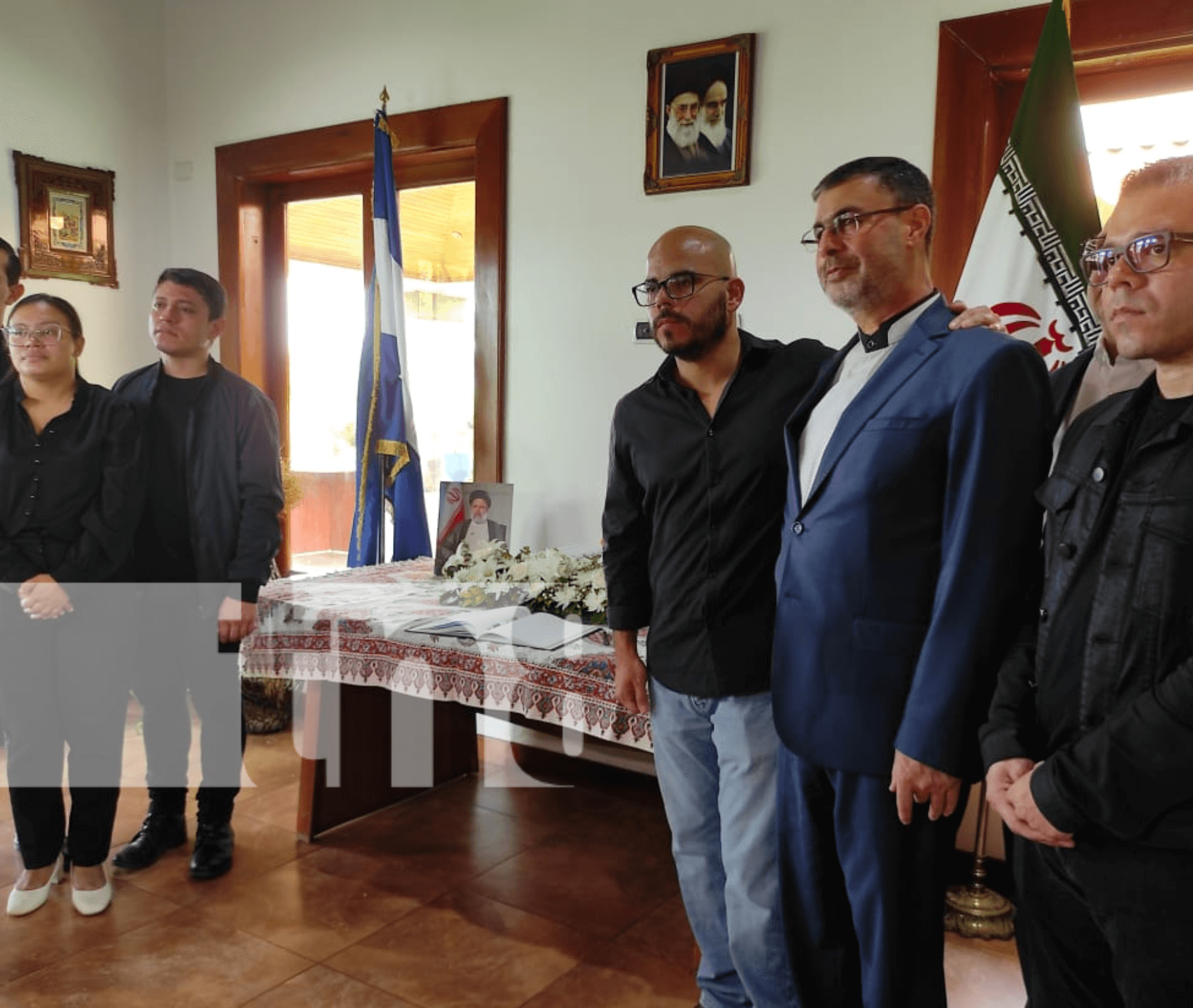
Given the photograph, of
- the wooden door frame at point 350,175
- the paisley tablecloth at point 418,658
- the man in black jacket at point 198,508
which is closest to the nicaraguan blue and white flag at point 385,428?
the wooden door frame at point 350,175

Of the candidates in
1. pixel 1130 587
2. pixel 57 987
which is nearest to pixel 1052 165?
pixel 1130 587

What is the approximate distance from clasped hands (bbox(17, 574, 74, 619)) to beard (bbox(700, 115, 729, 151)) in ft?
7.32

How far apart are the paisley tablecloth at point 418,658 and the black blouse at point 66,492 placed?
0.49 metres

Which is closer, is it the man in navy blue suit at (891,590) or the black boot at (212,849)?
the man in navy blue suit at (891,590)

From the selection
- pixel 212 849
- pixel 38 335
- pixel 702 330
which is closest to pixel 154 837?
pixel 212 849

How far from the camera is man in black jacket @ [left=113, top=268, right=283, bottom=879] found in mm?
2557

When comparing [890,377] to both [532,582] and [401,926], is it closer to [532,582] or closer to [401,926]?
[532,582]

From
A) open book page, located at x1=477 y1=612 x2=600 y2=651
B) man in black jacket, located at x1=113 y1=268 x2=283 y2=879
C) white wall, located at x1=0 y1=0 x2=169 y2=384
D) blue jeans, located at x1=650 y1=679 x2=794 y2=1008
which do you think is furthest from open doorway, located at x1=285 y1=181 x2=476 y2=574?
blue jeans, located at x1=650 y1=679 x2=794 y2=1008

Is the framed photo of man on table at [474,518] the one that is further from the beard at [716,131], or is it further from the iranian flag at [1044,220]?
the iranian flag at [1044,220]

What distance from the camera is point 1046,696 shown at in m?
1.21

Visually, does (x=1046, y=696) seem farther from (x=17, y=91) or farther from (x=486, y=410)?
(x=17, y=91)

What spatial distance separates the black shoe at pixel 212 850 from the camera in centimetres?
260

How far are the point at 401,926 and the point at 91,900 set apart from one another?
76 cm

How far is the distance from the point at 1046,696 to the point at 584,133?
2.64 m
